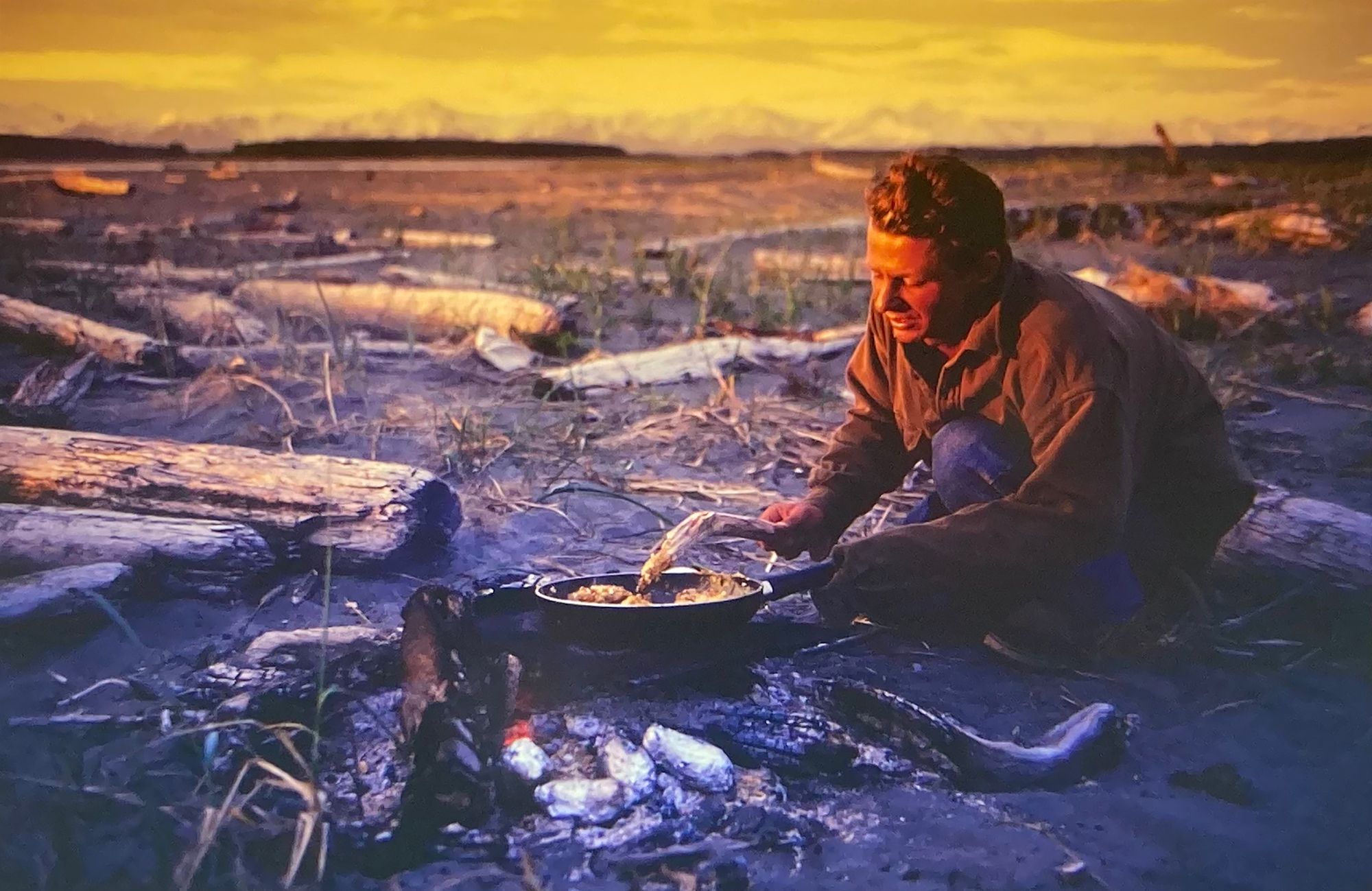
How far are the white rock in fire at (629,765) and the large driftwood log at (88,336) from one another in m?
1.95

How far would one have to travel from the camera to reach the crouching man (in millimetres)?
1822

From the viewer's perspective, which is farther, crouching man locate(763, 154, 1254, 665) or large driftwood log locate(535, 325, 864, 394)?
large driftwood log locate(535, 325, 864, 394)

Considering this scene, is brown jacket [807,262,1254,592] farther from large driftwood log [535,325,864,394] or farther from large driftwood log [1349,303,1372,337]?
large driftwood log [535,325,864,394]

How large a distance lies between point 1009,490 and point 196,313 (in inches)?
96.9

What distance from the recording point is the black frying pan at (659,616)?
5.92ft

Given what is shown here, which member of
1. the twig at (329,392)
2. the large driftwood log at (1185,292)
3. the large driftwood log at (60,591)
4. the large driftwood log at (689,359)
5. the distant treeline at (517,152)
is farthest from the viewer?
the large driftwood log at (689,359)

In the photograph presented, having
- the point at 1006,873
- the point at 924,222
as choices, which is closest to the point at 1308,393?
the point at 924,222

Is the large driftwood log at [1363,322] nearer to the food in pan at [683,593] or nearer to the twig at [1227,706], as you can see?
the twig at [1227,706]

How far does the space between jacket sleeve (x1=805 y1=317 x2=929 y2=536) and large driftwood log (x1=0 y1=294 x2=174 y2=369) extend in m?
1.95

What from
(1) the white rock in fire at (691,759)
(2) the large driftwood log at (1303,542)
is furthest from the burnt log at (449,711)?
(2) the large driftwood log at (1303,542)

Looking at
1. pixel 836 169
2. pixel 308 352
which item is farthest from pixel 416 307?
pixel 836 169

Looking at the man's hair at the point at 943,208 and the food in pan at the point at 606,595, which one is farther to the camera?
the food in pan at the point at 606,595

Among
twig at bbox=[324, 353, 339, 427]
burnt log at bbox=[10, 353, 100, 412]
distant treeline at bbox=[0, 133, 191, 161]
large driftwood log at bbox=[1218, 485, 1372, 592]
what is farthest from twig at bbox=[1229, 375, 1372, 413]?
burnt log at bbox=[10, 353, 100, 412]

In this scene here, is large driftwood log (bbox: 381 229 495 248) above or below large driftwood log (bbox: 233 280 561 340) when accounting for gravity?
above
